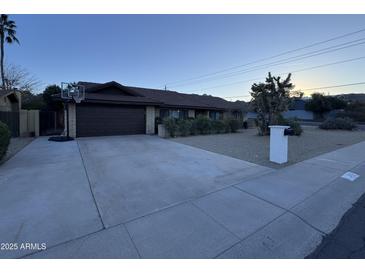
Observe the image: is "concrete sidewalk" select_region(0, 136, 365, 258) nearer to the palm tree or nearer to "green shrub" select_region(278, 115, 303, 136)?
"green shrub" select_region(278, 115, 303, 136)

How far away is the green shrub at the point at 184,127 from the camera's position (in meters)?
13.6

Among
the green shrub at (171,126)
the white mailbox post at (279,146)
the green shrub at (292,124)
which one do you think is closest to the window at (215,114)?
the green shrub at (292,124)

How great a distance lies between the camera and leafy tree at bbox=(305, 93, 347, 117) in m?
33.4

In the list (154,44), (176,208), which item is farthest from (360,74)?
(176,208)

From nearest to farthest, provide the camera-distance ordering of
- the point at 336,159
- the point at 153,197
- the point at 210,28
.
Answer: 1. the point at 153,197
2. the point at 336,159
3. the point at 210,28

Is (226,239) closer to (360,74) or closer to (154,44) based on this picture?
(154,44)

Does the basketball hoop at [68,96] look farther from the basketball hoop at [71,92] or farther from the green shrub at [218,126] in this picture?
the green shrub at [218,126]

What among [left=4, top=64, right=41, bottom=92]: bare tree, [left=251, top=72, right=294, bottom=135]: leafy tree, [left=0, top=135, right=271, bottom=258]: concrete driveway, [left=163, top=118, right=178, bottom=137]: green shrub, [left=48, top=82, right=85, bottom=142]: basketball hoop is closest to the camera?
[left=0, top=135, right=271, bottom=258]: concrete driveway

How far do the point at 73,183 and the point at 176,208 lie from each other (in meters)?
2.68

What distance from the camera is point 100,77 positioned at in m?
20.9

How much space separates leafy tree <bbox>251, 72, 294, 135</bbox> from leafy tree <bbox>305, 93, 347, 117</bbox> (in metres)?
27.4

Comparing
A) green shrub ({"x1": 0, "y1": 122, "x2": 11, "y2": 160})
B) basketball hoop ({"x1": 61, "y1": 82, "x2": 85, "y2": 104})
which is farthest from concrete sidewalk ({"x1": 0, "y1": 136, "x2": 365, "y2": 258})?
basketball hoop ({"x1": 61, "y1": 82, "x2": 85, "y2": 104})

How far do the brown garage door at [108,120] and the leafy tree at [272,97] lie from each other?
9106 millimetres

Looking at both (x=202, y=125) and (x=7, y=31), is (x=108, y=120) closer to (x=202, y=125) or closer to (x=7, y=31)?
(x=202, y=125)
